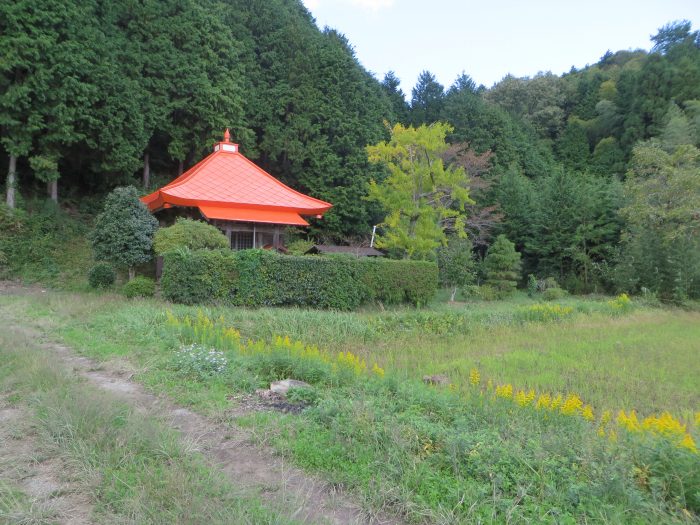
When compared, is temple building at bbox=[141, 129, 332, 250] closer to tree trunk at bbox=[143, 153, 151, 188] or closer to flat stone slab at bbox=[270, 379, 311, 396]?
tree trunk at bbox=[143, 153, 151, 188]

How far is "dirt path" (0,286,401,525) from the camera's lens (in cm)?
238

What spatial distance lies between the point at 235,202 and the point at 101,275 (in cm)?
488

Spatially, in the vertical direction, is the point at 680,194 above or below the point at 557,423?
above

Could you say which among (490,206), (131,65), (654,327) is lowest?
(654,327)

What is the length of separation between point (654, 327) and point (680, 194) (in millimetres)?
9456

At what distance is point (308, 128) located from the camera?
A: 2392 centimetres

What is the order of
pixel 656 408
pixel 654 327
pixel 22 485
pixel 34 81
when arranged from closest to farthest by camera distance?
1. pixel 22 485
2. pixel 656 408
3. pixel 654 327
4. pixel 34 81

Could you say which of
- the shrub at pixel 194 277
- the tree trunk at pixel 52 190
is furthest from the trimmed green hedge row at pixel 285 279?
the tree trunk at pixel 52 190

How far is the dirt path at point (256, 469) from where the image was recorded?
2.38 meters

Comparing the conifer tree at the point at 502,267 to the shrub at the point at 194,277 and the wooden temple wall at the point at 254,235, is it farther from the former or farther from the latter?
the shrub at the point at 194,277

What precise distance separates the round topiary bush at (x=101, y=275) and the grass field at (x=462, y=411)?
3923 millimetres

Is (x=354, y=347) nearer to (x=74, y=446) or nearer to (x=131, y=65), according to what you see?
(x=74, y=446)

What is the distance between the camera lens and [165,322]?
7.39 metres

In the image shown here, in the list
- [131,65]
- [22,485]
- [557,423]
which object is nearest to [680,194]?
[557,423]
